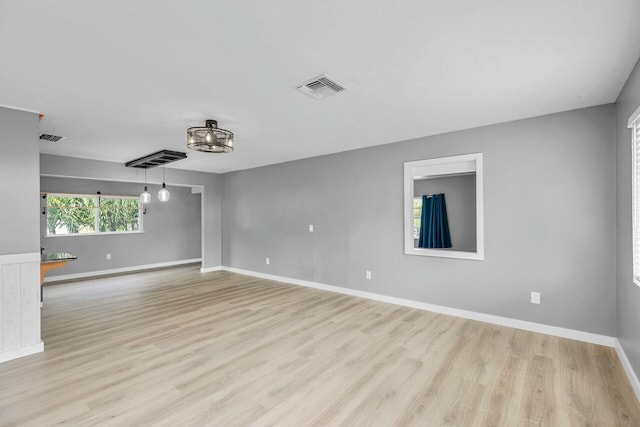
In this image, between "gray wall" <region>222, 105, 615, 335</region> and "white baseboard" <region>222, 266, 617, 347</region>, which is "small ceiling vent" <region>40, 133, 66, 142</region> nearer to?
"gray wall" <region>222, 105, 615, 335</region>

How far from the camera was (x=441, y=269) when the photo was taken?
4.12 meters

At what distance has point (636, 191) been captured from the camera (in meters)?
2.31

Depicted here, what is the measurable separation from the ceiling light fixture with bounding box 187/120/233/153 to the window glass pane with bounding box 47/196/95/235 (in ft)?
17.4

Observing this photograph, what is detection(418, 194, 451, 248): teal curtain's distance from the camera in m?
6.10

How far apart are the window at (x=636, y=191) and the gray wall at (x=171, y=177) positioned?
7.31m

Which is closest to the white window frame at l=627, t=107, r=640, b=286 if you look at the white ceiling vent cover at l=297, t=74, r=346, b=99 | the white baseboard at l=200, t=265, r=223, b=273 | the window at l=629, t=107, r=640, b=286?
the window at l=629, t=107, r=640, b=286

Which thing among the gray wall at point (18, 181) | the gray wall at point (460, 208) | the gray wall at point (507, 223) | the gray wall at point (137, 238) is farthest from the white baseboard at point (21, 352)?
the gray wall at point (460, 208)

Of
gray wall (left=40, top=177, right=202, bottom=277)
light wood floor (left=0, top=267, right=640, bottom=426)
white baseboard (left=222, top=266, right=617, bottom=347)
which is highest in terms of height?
gray wall (left=40, top=177, right=202, bottom=277)

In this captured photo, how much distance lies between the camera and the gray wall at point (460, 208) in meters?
5.88

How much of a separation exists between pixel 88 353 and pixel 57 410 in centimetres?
99

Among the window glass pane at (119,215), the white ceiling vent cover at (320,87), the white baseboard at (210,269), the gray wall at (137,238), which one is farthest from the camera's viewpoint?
the white baseboard at (210,269)

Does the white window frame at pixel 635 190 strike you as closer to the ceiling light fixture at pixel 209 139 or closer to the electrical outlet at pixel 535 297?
the electrical outlet at pixel 535 297

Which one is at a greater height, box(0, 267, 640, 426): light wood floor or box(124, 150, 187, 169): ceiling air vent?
box(124, 150, 187, 169): ceiling air vent

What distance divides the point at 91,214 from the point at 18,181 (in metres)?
4.69
